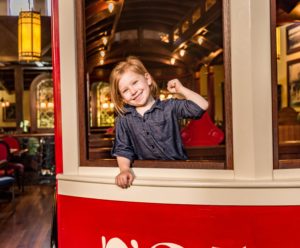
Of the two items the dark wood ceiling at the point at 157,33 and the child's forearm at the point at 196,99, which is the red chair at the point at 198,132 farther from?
the dark wood ceiling at the point at 157,33

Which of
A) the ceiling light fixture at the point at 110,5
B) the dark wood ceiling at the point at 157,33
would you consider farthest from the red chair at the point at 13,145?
the ceiling light fixture at the point at 110,5

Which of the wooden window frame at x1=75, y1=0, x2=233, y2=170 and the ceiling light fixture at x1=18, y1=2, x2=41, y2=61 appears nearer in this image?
the wooden window frame at x1=75, y1=0, x2=233, y2=170

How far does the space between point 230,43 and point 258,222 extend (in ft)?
2.03

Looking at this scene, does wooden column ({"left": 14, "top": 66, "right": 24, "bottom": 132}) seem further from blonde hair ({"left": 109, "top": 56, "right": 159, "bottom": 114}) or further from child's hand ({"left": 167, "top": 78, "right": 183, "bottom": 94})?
child's hand ({"left": 167, "top": 78, "right": 183, "bottom": 94})

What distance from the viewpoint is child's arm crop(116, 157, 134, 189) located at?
165cm

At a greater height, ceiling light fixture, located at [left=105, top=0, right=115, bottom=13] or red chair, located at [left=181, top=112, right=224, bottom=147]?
ceiling light fixture, located at [left=105, top=0, right=115, bottom=13]

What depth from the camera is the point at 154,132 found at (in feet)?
5.67

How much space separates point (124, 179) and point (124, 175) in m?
Answer: 0.02

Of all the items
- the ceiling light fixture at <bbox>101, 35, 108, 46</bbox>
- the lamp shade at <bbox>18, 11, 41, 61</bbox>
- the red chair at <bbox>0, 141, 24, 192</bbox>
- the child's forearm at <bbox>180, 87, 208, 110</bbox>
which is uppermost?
the lamp shade at <bbox>18, 11, 41, 61</bbox>

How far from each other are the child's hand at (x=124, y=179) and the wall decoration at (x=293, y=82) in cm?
171

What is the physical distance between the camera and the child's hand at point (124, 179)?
1.65 meters

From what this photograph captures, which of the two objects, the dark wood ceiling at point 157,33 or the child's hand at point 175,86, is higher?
the dark wood ceiling at point 157,33

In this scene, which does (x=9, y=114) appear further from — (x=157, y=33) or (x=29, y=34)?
(x=157, y=33)

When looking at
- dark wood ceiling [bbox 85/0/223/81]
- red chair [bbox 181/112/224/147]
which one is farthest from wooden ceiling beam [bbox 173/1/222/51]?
red chair [bbox 181/112/224/147]
